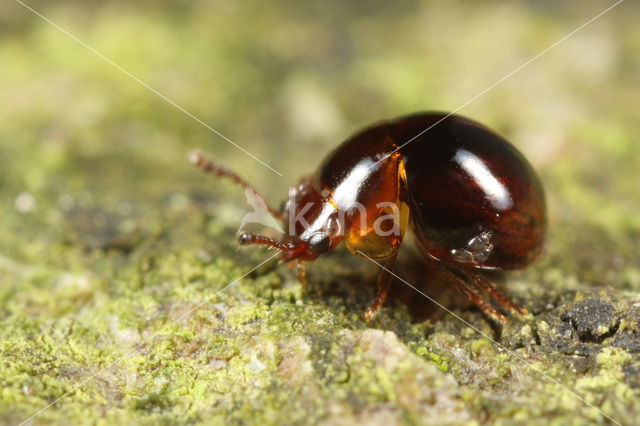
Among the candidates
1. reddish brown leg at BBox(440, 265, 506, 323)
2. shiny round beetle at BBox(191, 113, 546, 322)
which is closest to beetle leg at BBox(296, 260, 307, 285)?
shiny round beetle at BBox(191, 113, 546, 322)

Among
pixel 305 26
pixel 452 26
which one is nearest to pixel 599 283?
pixel 452 26

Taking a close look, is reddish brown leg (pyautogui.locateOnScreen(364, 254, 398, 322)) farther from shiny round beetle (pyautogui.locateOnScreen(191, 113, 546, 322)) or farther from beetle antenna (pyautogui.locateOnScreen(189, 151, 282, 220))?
beetle antenna (pyautogui.locateOnScreen(189, 151, 282, 220))

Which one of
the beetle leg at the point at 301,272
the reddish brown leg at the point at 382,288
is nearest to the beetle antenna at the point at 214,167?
the beetle leg at the point at 301,272

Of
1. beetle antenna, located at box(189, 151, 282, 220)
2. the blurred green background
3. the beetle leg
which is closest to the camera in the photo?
the blurred green background

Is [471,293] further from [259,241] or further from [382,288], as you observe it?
[259,241]

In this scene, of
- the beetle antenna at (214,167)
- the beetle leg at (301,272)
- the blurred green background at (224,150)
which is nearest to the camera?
the blurred green background at (224,150)

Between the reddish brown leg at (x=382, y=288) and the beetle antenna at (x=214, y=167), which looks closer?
the reddish brown leg at (x=382, y=288)

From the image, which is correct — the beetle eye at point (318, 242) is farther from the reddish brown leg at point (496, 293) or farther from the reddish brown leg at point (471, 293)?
the reddish brown leg at point (496, 293)

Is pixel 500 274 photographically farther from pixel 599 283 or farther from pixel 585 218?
pixel 585 218
